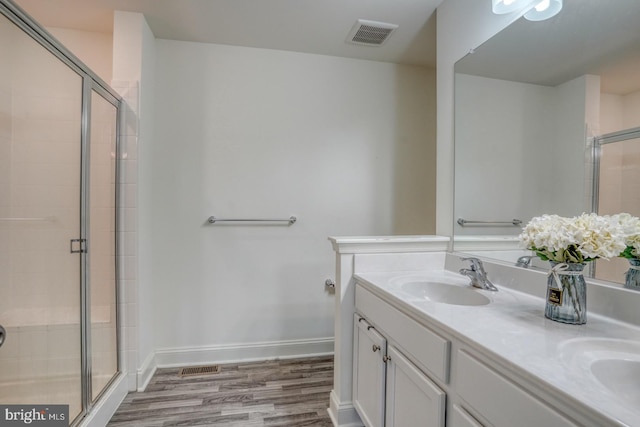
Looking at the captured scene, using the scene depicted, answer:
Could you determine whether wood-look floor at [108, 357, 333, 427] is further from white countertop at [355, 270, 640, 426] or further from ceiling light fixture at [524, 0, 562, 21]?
ceiling light fixture at [524, 0, 562, 21]

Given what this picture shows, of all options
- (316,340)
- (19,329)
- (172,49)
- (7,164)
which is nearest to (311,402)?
(316,340)

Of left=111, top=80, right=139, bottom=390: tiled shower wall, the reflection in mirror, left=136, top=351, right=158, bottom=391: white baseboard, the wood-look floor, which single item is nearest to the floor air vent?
the wood-look floor

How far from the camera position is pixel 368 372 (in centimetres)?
135

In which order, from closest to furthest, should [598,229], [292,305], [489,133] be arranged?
[598,229] → [489,133] → [292,305]

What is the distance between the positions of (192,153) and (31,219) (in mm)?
973

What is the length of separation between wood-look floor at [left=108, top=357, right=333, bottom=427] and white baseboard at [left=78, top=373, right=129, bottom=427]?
4cm

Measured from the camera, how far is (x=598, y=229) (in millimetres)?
795

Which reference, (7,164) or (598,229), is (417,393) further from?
(7,164)

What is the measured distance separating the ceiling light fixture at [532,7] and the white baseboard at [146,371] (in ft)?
9.05

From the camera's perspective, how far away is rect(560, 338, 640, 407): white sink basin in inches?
24.3

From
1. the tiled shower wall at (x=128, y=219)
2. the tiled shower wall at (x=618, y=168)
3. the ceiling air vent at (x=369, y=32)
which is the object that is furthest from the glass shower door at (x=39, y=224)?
the tiled shower wall at (x=618, y=168)

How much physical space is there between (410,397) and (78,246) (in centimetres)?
167

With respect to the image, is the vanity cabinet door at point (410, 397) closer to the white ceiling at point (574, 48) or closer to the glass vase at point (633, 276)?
the glass vase at point (633, 276)

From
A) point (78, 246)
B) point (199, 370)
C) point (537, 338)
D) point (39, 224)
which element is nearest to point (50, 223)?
point (39, 224)
